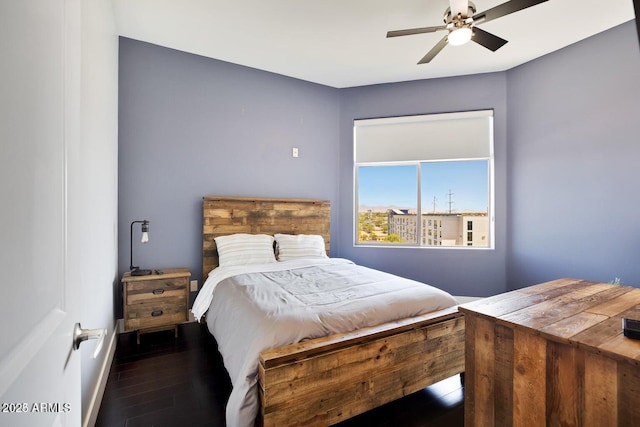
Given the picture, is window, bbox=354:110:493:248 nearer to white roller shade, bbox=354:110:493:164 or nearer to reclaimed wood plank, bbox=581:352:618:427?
white roller shade, bbox=354:110:493:164

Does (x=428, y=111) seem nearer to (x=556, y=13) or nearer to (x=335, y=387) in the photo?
(x=556, y=13)

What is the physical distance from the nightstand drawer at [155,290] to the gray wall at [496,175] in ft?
7.07

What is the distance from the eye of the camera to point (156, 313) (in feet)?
8.52

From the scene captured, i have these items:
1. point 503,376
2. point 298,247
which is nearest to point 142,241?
point 298,247

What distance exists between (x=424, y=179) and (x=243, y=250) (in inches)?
101

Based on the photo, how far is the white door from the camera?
1.35 feet

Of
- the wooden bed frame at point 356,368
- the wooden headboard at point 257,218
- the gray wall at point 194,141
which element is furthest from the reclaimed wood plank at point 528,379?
the gray wall at point 194,141

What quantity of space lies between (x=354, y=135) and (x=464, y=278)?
2432 millimetres

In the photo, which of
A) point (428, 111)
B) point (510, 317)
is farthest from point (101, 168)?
point (428, 111)

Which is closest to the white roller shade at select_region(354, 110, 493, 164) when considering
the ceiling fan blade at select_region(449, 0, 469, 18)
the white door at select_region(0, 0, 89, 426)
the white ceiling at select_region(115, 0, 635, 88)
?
the white ceiling at select_region(115, 0, 635, 88)

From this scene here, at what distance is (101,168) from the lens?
200cm

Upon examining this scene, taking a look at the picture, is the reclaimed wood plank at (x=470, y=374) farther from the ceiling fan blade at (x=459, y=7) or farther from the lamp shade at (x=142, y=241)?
the lamp shade at (x=142, y=241)

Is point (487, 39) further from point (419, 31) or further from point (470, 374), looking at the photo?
point (470, 374)

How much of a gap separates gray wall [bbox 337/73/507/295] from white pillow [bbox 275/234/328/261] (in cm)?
71
